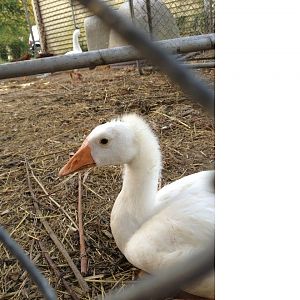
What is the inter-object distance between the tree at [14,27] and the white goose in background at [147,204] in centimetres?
586

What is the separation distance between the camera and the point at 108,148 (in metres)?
1.31

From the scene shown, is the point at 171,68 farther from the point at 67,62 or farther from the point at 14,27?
the point at 14,27

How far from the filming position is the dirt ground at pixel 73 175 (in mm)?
1214

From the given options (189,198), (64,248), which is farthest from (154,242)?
(64,248)

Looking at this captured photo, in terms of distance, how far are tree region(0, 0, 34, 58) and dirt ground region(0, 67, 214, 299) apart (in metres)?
4.26

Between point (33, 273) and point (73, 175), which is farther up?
point (33, 273)

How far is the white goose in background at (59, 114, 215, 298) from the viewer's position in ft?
3.47

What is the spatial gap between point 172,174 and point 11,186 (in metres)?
0.71

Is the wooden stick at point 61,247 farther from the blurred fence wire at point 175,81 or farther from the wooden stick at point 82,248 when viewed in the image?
the blurred fence wire at point 175,81

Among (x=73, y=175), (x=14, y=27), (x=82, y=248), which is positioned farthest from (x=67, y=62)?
(x=14, y=27)

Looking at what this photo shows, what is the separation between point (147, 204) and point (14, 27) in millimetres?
10116

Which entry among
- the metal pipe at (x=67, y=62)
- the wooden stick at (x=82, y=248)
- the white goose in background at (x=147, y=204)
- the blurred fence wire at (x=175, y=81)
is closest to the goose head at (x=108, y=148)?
the white goose in background at (x=147, y=204)
